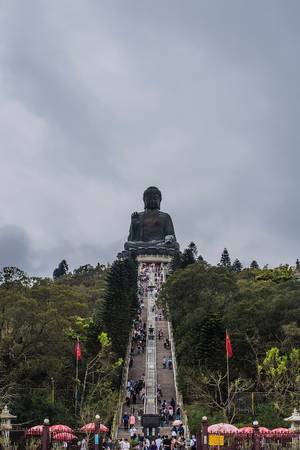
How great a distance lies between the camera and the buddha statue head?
88188 mm

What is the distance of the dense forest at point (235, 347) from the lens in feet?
106

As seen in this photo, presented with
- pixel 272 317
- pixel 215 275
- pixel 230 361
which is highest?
pixel 215 275

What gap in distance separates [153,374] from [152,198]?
48.7 meters

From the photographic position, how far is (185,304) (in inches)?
1913

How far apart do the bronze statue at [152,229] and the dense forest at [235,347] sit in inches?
1267

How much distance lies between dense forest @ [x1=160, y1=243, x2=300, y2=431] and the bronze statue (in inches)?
1267

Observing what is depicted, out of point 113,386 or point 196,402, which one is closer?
point 196,402

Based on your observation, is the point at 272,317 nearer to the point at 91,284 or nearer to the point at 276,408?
the point at 276,408

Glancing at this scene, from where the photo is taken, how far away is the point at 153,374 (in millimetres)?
40938

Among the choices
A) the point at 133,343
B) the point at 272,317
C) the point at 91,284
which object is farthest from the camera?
the point at 91,284

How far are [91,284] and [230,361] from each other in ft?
168

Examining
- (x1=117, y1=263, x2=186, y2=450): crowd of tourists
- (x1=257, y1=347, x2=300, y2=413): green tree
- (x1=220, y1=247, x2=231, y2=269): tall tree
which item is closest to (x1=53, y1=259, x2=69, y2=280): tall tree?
(x1=220, y1=247, x2=231, y2=269): tall tree

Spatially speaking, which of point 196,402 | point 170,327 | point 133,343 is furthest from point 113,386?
point 170,327

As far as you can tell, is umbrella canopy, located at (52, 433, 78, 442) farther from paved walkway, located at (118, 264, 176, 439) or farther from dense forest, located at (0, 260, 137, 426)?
paved walkway, located at (118, 264, 176, 439)
